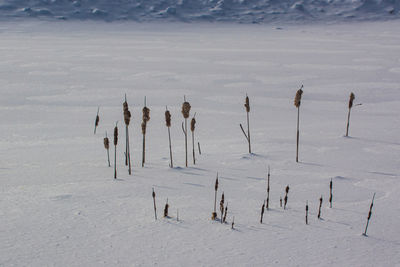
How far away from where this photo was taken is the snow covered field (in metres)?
1.56

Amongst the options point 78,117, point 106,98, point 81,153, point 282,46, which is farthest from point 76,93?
point 282,46

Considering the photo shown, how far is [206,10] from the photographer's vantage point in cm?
2088

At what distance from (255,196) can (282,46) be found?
1007 cm

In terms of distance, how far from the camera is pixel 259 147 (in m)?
3.01

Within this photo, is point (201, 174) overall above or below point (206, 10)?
below

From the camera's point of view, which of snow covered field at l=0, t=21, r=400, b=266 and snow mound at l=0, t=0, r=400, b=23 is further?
snow mound at l=0, t=0, r=400, b=23

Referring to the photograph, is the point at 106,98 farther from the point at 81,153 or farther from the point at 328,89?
the point at 328,89

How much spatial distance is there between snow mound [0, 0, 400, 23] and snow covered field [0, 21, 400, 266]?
13813 mm

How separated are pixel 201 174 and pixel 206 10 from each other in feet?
63.7

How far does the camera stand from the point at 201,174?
95.0 inches

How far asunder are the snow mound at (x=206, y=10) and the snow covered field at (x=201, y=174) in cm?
1381

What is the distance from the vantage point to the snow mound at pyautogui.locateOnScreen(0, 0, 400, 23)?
19734 mm

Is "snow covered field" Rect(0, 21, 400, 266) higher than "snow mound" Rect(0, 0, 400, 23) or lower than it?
lower

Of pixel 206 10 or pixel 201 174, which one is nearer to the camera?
pixel 201 174
